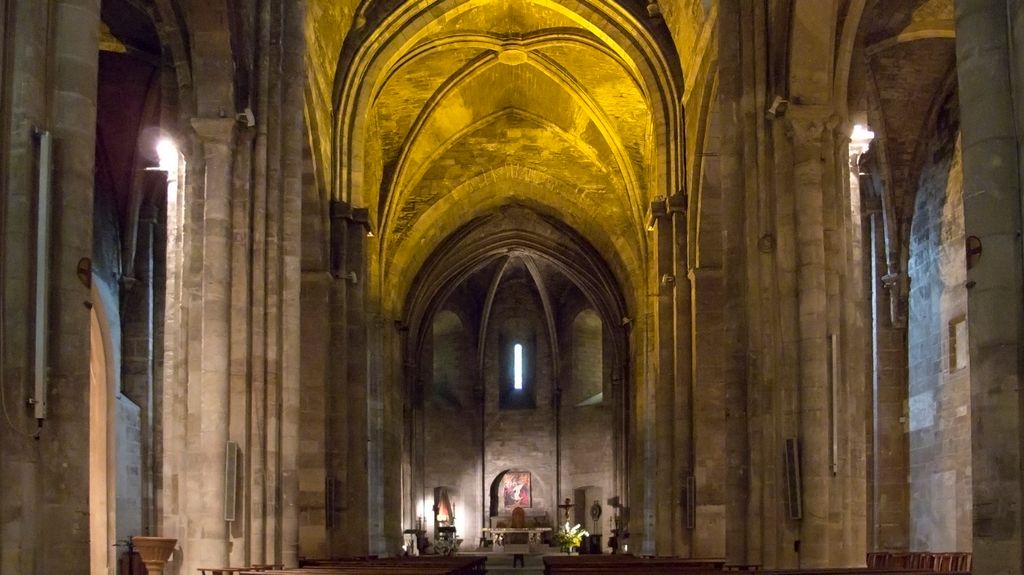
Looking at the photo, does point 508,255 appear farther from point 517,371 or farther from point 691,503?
point 691,503

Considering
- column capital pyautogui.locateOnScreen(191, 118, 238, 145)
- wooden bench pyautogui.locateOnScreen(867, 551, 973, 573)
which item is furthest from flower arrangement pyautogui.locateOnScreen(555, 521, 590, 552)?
column capital pyautogui.locateOnScreen(191, 118, 238, 145)

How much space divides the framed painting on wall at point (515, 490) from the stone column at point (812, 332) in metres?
33.5

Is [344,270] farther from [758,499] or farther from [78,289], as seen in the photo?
[78,289]

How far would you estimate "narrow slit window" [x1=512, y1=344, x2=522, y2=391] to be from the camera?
49156 millimetres

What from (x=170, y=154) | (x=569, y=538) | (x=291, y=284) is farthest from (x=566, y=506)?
(x=170, y=154)

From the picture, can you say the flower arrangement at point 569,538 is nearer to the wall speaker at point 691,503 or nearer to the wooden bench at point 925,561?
the wall speaker at point 691,503

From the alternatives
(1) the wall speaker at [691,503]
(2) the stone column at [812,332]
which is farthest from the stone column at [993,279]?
(1) the wall speaker at [691,503]

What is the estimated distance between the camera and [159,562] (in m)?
14.1

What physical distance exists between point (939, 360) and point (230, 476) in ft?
42.2

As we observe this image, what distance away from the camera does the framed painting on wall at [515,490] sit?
4784 centimetres

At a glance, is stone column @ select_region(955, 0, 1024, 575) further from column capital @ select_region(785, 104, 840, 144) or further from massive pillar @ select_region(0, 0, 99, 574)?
column capital @ select_region(785, 104, 840, 144)

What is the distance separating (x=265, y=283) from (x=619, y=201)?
19.2m

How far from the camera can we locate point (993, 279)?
8.40 metres

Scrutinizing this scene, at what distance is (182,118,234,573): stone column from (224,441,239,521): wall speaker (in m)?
0.08
